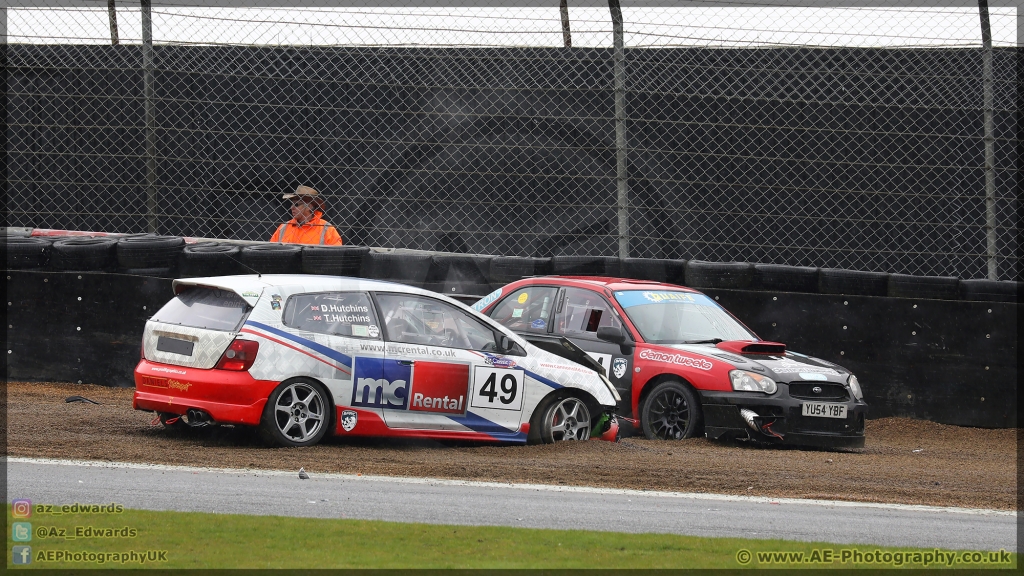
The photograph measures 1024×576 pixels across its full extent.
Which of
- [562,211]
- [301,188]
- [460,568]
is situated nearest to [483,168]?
[562,211]

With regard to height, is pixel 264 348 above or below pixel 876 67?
below

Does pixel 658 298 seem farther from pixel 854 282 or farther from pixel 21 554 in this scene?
pixel 21 554

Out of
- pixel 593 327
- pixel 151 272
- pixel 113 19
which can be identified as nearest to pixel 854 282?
pixel 593 327

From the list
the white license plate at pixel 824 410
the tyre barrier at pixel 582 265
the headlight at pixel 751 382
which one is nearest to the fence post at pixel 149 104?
the tyre barrier at pixel 582 265

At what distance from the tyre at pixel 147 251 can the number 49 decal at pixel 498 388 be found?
4085 mm

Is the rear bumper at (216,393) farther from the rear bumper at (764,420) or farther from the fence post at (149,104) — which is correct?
the fence post at (149,104)

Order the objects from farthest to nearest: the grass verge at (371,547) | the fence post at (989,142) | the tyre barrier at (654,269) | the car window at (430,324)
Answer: the tyre barrier at (654,269), the fence post at (989,142), the car window at (430,324), the grass verge at (371,547)

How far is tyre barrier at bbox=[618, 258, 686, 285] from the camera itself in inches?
468

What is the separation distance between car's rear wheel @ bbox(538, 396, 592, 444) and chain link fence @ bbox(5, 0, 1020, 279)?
2685mm

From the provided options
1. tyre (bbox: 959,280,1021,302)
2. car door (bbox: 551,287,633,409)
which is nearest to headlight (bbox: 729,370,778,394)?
car door (bbox: 551,287,633,409)

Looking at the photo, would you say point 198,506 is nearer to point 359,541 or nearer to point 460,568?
point 359,541

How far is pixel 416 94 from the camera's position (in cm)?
1207

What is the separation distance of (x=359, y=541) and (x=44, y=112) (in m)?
8.30

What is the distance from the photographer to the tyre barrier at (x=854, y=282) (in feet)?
38.7
